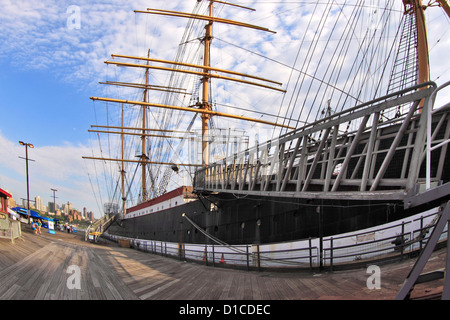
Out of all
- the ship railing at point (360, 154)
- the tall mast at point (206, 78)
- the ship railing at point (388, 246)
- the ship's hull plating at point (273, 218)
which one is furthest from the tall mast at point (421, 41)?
the tall mast at point (206, 78)

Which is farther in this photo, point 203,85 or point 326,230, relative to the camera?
point 203,85

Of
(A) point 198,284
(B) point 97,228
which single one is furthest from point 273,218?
(B) point 97,228

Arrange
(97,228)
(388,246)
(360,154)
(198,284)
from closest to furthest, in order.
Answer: (360,154), (198,284), (388,246), (97,228)

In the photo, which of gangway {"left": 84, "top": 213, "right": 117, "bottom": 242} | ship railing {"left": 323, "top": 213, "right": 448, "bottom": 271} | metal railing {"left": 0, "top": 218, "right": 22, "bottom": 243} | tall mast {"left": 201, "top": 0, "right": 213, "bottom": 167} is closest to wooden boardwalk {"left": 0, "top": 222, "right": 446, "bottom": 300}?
ship railing {"left": 323, "top": 213, "right": 448, "bottom": 271}

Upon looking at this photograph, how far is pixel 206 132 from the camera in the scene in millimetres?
24562

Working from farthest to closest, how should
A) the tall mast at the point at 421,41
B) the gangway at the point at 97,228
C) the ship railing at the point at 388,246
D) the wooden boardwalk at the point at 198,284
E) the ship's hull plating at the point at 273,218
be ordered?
1. the gangway at the point at 97,228
2. the tall mast at the point at 421,41
3. the ship's hull plating at the point at 273,218
4. the ship railing at the point at 388,246
5. the wooden boardwalk at the point at 198,284

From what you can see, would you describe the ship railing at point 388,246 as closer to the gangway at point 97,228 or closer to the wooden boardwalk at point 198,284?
the wooden boardwalk at point 198,284

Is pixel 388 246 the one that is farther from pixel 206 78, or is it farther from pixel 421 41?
pixel 206 78

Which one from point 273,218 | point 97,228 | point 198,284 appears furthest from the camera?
point 97,228

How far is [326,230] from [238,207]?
5262 mm

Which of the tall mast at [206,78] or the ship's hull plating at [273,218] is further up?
the tall mast at [206,78]
